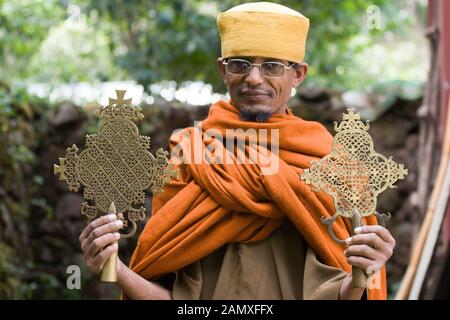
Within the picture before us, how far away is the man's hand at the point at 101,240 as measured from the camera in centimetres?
272

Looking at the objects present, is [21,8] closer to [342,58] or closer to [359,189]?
[342,58]

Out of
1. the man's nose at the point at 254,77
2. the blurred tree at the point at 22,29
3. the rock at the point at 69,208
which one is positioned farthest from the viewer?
the blurred tree at the point at 22,29

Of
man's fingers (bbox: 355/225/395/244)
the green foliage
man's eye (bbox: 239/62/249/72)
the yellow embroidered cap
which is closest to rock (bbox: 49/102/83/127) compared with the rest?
the green foliage

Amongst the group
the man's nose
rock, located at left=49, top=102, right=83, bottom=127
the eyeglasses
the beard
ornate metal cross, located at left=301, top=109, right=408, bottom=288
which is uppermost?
rock, located at left=49, top=102, right=83, bottom=127

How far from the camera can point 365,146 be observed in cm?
280

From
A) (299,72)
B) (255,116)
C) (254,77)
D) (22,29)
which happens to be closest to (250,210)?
(255,116)

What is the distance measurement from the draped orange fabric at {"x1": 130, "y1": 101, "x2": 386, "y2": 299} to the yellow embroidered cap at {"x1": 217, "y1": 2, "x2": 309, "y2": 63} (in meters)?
0.21

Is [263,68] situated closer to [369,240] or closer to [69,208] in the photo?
[369,240]

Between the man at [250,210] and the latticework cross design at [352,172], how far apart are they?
0.41ft

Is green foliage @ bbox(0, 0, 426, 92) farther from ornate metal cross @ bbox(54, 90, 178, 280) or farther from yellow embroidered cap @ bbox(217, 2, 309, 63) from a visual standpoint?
ornate metal cross @ bbox(54, 90, 178, 280)

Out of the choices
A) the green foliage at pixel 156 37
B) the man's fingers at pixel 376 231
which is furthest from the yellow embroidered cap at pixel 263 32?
the green foliage at pixel 156 37

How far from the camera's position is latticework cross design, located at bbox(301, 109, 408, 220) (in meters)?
2.75

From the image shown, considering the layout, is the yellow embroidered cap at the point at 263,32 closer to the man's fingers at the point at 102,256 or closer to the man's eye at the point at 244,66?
the man's eye at the point at 244,66
